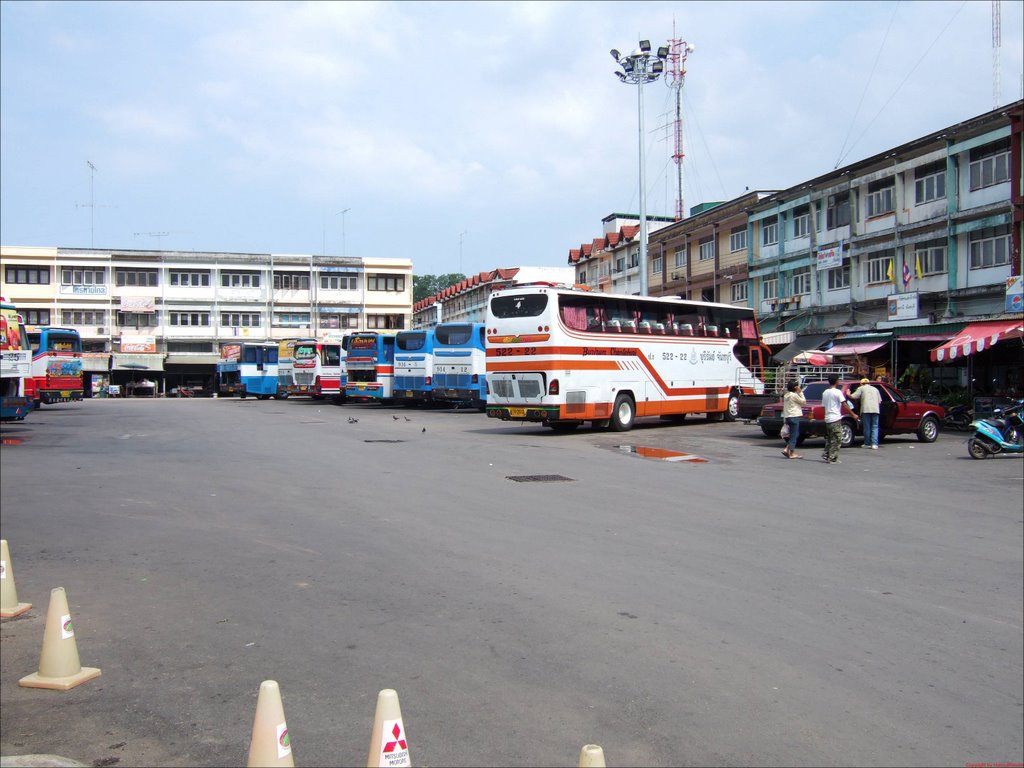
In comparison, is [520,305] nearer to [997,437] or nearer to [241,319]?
[997,437]

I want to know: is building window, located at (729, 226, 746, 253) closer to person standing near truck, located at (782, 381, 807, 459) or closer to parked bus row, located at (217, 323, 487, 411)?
parked bus row, located at (217, 323, 487, 411)

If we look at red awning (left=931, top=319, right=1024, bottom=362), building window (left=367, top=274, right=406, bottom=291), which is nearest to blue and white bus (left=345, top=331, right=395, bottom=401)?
red awning (left=931, top=319, right=1024, bottom=362)

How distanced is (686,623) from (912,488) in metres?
8.63

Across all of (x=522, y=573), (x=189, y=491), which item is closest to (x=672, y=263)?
(x=189, y=491)

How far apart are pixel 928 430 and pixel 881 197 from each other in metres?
15.8

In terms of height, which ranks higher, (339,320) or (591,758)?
(339,320)

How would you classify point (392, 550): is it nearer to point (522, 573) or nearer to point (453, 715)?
point (522, 573)

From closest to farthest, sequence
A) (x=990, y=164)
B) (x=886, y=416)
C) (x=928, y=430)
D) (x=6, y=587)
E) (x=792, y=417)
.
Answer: (x=6, y=587)
(x=792, y=417)
(x=886, y=416)
(x=928, y=430)
(x=990, y=164)

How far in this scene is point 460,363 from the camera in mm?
34219

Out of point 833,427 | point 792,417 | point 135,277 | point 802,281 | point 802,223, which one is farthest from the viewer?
point 135,277

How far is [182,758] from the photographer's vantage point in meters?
4.23

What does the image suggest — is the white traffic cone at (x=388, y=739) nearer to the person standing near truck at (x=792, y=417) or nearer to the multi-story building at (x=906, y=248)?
the person standing near truck at (x=792, y=417)

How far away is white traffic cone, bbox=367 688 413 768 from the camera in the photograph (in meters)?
3.08

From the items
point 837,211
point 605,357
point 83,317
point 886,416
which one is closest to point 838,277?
point 837,211
